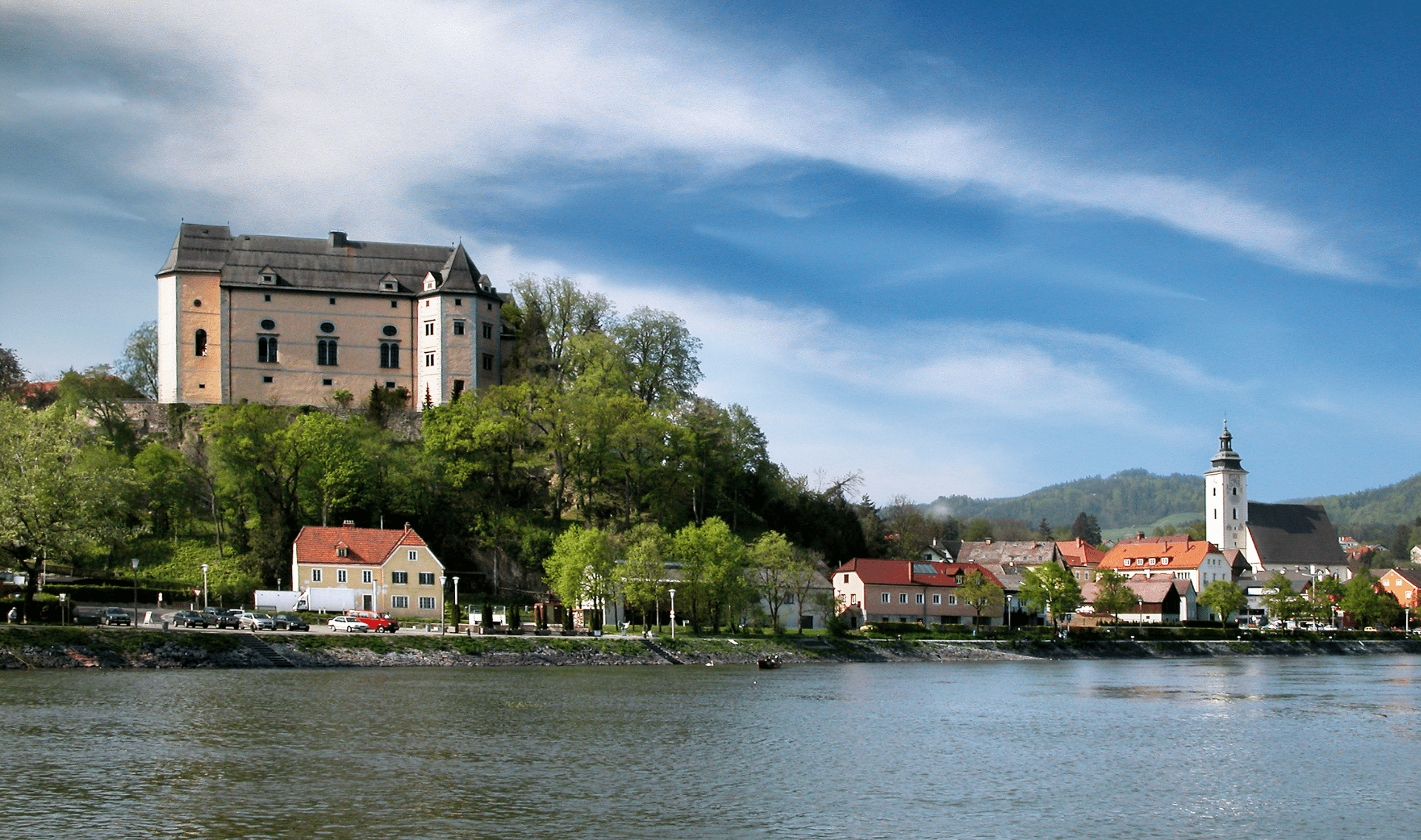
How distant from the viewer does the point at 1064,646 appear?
9450cm

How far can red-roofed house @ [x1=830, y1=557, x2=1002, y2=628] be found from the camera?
3959 inches

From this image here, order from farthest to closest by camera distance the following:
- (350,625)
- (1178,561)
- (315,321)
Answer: (1178,561), (315,321), (350,625)

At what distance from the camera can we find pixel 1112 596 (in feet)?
388

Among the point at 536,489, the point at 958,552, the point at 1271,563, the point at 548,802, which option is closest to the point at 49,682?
the point at 548,802

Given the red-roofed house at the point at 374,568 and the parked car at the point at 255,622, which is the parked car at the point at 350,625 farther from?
the red-roofed house at the point at 374,568

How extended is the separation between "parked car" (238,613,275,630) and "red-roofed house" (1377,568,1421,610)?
451 feet

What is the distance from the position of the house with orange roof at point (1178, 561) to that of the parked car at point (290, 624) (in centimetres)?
11607

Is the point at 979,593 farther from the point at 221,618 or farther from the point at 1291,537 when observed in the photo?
the point at 1291,537

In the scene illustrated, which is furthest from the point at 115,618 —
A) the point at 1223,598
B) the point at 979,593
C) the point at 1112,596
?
the point at 1223,598

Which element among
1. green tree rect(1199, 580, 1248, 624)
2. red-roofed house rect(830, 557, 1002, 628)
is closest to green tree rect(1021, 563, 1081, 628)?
red-roofed house rect(830, 557, 1002, 628)

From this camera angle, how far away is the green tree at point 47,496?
64562mm

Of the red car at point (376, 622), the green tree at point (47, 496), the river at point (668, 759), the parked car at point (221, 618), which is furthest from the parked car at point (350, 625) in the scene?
the green tree at point (47, 496)

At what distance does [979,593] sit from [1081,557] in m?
79.4

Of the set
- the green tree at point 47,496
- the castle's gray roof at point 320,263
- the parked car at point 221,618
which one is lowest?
the parked car at point 221,618
